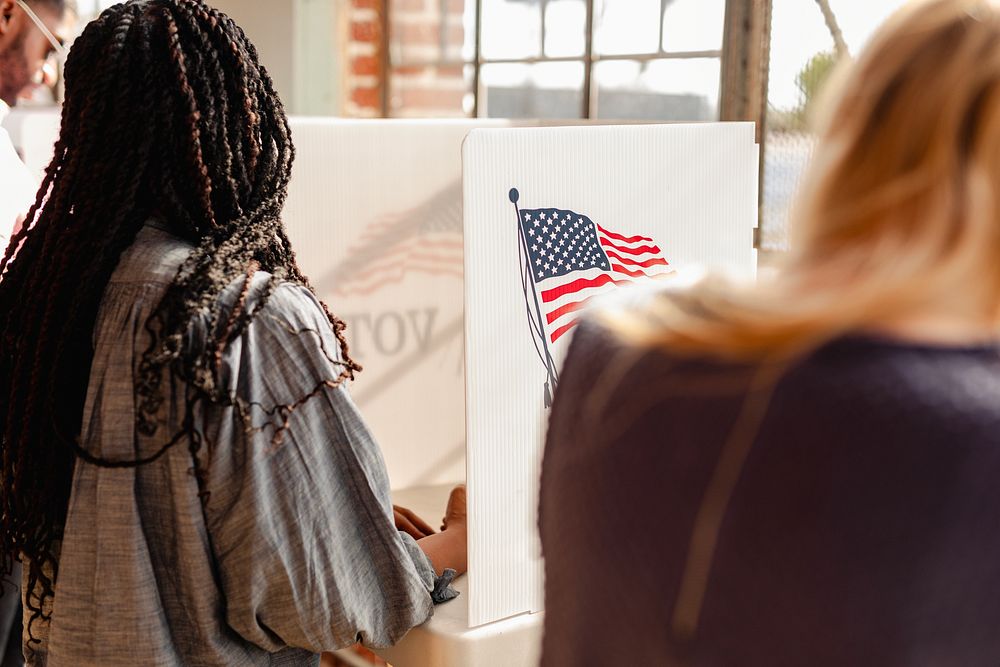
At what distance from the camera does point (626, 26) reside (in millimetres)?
2643

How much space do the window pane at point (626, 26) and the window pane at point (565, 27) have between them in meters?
0.07

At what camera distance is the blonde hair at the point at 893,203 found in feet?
1.63

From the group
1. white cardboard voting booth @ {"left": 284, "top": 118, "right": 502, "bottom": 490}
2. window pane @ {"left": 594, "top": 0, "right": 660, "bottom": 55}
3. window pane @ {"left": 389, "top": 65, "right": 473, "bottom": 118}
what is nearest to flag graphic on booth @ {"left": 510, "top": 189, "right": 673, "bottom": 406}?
white cardboard voting booth @ {"left": 284, "top": 118, "right": 502, "bottom": 490}

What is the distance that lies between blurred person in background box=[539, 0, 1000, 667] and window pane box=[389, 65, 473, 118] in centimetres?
286

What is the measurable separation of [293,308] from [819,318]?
654 mm

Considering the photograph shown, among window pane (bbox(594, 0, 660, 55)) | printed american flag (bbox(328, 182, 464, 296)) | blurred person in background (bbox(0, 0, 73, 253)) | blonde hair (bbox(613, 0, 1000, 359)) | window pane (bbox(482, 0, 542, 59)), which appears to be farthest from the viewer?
window pane (bbox(482, 0, 542, 59))

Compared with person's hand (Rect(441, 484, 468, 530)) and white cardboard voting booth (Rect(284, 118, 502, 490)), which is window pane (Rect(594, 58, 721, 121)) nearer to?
white cardboard voting booth (Rect(284, 118, 502, 490))

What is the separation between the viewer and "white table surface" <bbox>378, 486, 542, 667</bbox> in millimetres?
1283

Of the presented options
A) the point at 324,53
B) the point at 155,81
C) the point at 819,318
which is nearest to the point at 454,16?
the point at 324,53

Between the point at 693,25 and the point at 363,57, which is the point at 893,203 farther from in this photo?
the point at 363,57

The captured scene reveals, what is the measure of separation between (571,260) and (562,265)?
0.06 feet

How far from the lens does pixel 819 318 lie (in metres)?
0.50

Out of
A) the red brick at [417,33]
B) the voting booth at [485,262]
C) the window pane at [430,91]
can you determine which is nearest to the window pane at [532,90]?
the window pane at [430,91]

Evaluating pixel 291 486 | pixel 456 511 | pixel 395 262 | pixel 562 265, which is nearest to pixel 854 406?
pixel 291 486
